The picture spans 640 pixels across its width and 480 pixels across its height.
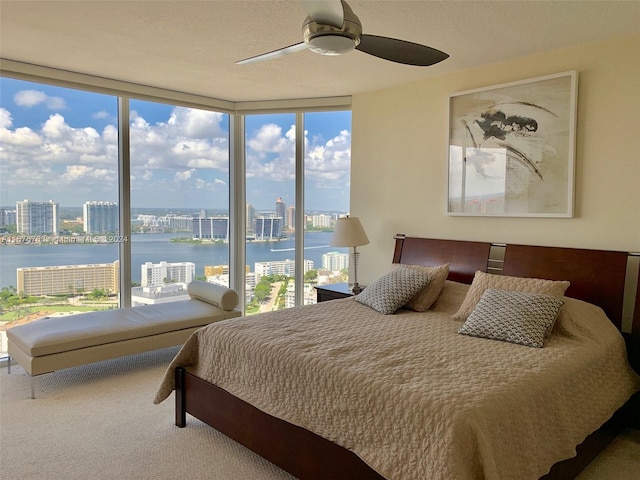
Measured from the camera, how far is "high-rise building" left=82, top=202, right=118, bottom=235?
4340 mm

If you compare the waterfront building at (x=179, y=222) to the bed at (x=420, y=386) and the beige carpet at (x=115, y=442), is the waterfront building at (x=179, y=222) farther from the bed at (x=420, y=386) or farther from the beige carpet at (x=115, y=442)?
the bed at (x=420, y=386)

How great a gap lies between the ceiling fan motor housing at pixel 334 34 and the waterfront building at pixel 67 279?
10.8 feet

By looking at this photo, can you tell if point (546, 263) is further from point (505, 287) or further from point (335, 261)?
point (335, 261)

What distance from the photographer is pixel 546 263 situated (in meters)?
3.30

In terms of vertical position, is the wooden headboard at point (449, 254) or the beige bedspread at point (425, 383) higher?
the wooden headboard at point (449, 254)

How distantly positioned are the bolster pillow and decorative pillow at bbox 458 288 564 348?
2185mm

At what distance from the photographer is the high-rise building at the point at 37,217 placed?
4.00 metres

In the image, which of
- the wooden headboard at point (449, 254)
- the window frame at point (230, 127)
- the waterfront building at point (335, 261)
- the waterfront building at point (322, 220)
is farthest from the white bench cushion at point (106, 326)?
the wooden headboard at point (449, 254)

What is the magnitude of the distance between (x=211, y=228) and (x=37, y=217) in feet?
5.67

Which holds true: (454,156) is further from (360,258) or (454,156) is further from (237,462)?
(237,462)

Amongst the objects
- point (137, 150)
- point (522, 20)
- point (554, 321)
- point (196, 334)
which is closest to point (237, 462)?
point (196, 334)

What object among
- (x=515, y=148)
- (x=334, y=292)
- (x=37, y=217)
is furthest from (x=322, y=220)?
(x=37, y=217)

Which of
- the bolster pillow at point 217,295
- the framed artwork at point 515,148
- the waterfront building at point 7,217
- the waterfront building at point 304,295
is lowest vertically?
the waterfront building at point 304,295

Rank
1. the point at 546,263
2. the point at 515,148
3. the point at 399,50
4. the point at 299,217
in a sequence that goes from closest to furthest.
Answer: the point at 399,50
the point at 546,263
the point at 515,148
the point at 299,217
